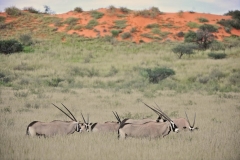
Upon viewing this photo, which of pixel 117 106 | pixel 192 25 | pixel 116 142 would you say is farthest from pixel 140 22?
pixel 116 142

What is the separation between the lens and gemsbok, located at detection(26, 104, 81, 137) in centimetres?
647

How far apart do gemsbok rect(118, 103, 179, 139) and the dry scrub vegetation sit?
16cm

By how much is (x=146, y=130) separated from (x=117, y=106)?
5.55m

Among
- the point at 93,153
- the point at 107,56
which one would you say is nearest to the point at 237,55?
the point at 107,56

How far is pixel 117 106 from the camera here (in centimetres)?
1195

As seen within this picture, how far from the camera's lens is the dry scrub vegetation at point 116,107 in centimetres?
550

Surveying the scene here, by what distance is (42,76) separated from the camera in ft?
76.9

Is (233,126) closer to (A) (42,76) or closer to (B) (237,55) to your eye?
(A) (42,76)

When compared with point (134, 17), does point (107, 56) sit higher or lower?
lower

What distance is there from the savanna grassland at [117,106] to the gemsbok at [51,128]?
0.24 meters

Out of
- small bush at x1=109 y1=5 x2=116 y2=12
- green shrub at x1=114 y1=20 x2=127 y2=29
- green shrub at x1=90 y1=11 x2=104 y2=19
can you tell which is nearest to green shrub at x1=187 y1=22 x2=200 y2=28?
green shrub at x1=114 y1=20 x2=127 y2=29

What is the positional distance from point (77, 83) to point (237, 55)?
19228 mm

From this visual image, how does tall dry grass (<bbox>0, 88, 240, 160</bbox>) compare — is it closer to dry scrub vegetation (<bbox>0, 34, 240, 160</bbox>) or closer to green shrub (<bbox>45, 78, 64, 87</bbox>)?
dry scrub vegetation (<bbox>0, 34, 240, 160</bbox>)

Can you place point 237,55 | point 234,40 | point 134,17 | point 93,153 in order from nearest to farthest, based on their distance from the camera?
point 93,153
point 237,55
point 234,40
point 134,17
